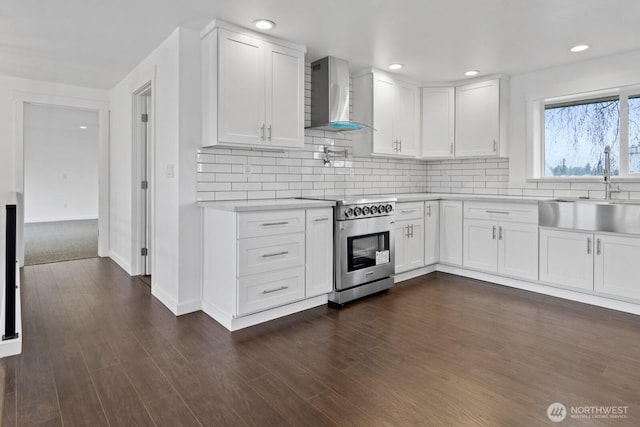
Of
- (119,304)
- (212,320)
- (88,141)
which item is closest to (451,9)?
(212,320)

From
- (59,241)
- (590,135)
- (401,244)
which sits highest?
Answer: (590,135)

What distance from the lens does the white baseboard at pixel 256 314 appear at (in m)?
2.96

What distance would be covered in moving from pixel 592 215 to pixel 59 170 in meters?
11.6

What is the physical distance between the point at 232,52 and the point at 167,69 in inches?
28.1

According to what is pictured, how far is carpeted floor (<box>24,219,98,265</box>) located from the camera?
221 inches

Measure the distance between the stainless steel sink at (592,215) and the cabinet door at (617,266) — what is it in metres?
0.11

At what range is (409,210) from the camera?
171 inches

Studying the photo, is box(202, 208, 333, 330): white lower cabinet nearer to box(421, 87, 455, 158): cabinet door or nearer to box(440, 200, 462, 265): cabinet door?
box(440, 200, 462, 265): cabinet door

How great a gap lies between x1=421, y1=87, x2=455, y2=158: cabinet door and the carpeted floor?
5141mm

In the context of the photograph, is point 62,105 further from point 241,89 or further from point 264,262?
point 264,262

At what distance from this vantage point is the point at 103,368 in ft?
7.63

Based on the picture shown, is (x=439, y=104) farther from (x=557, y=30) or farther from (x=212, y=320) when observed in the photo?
(x=212, y=320)

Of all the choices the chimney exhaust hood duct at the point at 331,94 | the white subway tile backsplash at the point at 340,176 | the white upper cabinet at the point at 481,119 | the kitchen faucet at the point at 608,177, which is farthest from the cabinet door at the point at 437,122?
the kitchen faucet at the point at 608,177

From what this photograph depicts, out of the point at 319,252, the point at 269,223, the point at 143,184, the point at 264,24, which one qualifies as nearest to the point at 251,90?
the point at 264,24
